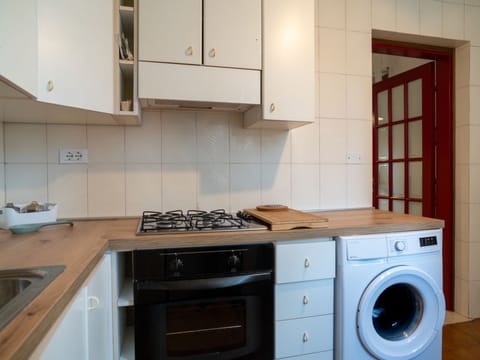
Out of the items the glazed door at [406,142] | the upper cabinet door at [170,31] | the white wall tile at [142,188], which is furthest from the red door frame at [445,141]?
the white wall tile at [142,188]

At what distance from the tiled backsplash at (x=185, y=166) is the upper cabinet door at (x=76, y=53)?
401mm

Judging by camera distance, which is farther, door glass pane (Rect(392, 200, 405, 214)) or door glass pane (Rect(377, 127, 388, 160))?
door glass pane (Rect(377, 127, 388, 160))

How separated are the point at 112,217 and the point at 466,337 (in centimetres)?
249

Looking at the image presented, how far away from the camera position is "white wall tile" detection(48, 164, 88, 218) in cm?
160

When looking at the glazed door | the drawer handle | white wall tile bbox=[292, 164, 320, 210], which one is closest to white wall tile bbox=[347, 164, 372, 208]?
white wall tile bbox=[292, 164, 320, 210]

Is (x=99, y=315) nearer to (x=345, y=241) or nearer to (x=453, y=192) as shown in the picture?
(x=345, y=241)

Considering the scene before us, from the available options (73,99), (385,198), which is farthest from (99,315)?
(385,198)

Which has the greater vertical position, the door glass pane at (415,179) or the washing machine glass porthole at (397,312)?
the door glass pane at (415,179)

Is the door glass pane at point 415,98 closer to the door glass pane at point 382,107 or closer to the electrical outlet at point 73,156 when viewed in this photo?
the door glass pane at point 382,107

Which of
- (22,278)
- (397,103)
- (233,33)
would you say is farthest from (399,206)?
(22,278)

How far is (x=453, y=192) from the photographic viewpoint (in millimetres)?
2301

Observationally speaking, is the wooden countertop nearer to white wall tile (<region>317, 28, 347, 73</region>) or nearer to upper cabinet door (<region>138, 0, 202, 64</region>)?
upper cabinet door (<region>138, 0, 202, 64</region>)

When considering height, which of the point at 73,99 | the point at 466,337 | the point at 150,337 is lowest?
the point at 466,337

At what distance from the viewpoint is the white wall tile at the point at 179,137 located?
1724mm
